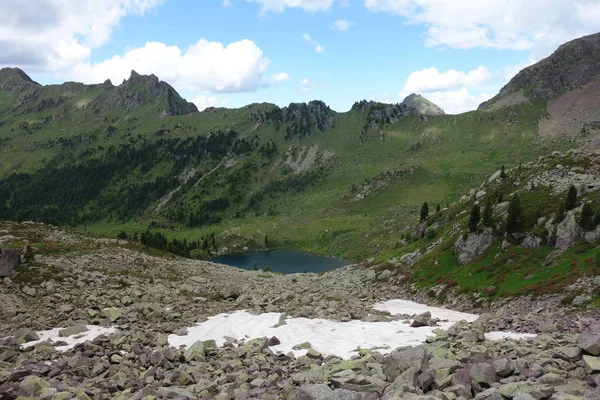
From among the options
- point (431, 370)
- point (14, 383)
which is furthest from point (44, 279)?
point (431, 370)

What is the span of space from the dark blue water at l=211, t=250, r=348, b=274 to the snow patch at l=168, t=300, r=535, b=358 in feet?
390

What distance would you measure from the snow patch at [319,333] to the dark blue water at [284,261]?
390 feet

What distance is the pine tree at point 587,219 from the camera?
4562 cm

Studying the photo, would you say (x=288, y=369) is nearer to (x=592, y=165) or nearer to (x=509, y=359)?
(x=509, y=359)

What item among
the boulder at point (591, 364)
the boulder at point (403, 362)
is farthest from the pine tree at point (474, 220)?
the boulder at point (591, 364)

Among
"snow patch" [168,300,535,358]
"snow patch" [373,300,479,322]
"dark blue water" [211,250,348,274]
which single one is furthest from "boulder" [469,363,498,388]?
"dark blue water" [211,250,348,274]

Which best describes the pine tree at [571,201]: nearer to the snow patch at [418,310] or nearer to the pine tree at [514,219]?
the pine tree at [514,219]

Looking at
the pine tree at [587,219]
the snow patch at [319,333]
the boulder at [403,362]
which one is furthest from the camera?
the pine tree at [587,219]

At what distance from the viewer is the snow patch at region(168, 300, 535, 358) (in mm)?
28422

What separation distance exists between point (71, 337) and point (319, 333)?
1971 cm

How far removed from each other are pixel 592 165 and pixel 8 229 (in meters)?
110

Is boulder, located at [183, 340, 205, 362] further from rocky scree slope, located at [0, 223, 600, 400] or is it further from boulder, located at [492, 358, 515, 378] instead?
boulder, located at [492, 358, 515, 378]

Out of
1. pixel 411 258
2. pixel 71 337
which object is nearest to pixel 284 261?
pixel 411 258

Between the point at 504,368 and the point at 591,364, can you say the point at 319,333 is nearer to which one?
the point at 504,368
